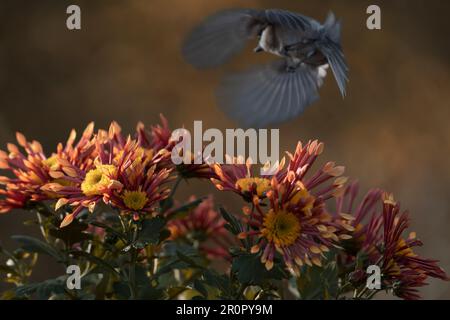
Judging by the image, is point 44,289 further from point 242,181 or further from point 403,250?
point 403,250

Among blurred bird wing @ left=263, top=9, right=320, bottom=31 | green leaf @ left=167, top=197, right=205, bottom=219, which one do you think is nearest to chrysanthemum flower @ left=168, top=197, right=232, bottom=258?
green leaf @ left=167, top=197, right=205, bottom=219

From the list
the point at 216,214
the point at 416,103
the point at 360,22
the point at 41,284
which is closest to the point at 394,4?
the point at 360,22

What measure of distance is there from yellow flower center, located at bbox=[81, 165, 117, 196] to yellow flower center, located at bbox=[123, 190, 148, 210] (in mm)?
18

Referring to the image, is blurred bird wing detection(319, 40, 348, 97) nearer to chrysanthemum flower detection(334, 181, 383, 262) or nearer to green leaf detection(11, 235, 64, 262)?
chrysanthemum flower detection(334, 181, 383, 262)

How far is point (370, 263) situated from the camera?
57 cm

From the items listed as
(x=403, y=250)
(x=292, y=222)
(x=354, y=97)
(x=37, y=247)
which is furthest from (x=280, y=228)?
(x=354, y=97)

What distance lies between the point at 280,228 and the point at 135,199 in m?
0.11

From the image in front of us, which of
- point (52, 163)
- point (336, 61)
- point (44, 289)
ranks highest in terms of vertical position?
point (336, 61)

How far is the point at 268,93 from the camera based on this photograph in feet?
2.30

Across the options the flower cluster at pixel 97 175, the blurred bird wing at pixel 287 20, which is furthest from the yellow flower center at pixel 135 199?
the blurred bird wing at pixel 287 20

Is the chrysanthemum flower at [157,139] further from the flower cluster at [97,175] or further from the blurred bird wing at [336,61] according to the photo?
Answer: the blurred bird wing at [336,61]

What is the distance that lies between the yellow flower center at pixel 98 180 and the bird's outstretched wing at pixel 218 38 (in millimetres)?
145

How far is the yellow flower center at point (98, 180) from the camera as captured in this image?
20.5 inches
